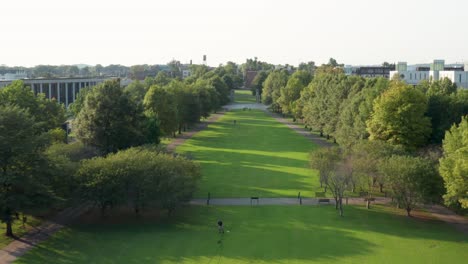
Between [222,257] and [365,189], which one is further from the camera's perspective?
[365,189]

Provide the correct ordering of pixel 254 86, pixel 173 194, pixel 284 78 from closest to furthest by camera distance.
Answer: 1. pixel 173 194
2. pixel 284 78
3. pixel 254 86

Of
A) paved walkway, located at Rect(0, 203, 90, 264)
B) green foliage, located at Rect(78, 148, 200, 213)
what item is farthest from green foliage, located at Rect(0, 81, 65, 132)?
green foliage, located at Rect(78, 148, 200, 213)

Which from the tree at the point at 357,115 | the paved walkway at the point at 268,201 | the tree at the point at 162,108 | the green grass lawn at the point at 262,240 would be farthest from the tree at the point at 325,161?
the tree at the point at 162,108

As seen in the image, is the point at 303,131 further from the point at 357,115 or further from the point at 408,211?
the point at 408,211

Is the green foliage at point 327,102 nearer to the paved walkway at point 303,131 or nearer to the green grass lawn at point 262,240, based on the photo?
the paved walkway at point 303,131

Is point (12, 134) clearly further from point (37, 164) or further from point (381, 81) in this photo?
point (381, 81)

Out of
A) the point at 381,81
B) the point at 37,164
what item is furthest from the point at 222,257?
the point at 381,81
